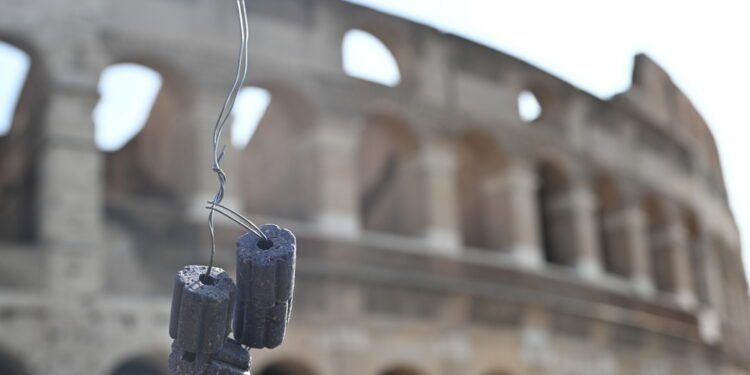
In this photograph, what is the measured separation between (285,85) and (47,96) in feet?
10.8

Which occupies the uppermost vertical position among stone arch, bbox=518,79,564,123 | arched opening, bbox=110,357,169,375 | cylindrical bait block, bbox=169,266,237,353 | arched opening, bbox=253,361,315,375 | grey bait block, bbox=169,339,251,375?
stone arch, bbox=518,79,564,123

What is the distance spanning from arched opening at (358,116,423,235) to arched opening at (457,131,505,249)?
116cm

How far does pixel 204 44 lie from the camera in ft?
45.6

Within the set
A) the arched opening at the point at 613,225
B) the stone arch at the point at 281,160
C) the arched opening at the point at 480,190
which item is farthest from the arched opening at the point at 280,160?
the arched opening at the point at 613,225

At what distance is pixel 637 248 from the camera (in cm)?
1912

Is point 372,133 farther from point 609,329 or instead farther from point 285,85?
point 609,329

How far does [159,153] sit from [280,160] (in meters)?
1.99

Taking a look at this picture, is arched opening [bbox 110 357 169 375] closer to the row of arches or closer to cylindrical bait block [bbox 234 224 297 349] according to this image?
the row of arches

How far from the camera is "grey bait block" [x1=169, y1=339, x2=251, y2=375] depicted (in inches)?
143

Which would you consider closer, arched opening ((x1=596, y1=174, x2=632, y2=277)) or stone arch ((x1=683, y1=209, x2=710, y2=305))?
arched opening ((x1=596, y1=174, x2=632, y2=277))

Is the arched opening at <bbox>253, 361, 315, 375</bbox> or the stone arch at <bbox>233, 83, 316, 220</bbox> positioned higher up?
the stone arch at <bbox>233, 83, 316, 220</bbox>

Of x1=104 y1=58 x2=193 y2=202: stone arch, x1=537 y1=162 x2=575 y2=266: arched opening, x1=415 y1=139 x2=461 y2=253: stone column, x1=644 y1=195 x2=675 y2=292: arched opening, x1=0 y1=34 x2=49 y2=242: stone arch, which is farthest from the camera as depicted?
x1=644 y1=195 x2=675 y2=292: arched opening

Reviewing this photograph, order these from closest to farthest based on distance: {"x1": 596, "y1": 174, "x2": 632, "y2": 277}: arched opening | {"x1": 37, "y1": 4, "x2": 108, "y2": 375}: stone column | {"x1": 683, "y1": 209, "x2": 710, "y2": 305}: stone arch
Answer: {"x1": 37, "y1": 4, "x2": 108, "y2": 375}: stone column, {"x1": 596, "y1": 174, "x2": 632, "y2": 277}: arched opening, {"x1": 683, "y1": 209, "x2": 710, "y2": 305}: stone arch

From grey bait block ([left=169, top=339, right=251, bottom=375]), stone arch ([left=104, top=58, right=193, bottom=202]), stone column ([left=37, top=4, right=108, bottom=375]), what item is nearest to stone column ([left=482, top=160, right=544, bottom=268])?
stone arch ([left=104, top=58, right=193, bottom=202])
